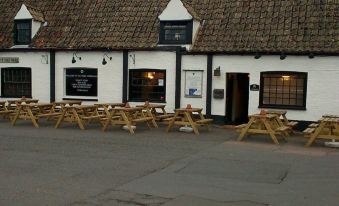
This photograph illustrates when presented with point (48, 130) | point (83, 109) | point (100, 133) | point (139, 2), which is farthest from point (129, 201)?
point (139, 2)

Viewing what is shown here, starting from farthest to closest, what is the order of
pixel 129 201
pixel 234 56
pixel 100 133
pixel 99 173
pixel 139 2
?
pixel 139 2, pixel 234 56, pixel 100 133, pixel 99 173, pixel 129 201

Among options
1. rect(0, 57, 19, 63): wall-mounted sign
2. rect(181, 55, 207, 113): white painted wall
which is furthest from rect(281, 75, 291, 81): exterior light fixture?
rect(0, 57, 19, 63): wall-mounted sign

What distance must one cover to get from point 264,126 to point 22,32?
40.8ft

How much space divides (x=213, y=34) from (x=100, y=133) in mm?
6057

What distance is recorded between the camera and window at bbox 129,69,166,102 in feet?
61.3

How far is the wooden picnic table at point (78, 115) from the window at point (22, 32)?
5.14 metres

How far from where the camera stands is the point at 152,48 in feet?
60.0

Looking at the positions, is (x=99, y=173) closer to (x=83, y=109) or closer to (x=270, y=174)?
(x=270, y=174)

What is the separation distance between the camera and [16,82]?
21.2 m

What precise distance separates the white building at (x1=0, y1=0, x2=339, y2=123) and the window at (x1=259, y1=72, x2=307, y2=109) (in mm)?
36

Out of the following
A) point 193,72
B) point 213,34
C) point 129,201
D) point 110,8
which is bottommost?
point 129,201

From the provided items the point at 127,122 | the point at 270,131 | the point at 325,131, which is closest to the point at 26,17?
the point at 127,122

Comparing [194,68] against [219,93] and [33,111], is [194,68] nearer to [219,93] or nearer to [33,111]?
[219,93]

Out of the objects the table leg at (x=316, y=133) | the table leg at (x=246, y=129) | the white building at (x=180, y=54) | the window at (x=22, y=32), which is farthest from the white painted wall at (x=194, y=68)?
the window at (x=22, y=32)
